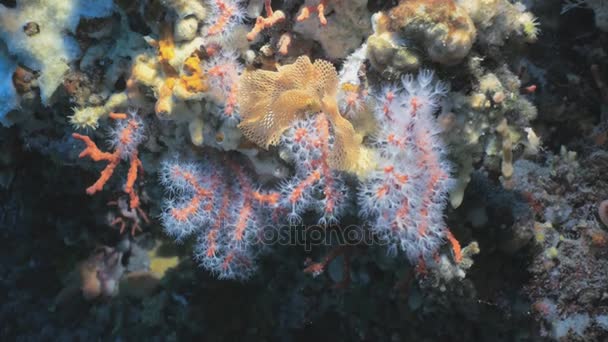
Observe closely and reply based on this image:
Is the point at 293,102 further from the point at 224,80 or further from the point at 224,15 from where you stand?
the point at 224,15

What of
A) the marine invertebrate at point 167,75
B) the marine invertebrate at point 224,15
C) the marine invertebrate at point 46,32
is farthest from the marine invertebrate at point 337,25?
the marine invertebrate at point 46,32

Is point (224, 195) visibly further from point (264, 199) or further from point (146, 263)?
point (146, 263)

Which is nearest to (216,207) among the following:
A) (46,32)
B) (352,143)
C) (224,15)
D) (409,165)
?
(352,143)

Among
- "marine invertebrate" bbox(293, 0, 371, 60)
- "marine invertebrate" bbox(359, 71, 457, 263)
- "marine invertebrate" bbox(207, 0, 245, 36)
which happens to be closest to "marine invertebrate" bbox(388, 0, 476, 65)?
"marine invertebrate" bbox(359, 71, 457, 263)

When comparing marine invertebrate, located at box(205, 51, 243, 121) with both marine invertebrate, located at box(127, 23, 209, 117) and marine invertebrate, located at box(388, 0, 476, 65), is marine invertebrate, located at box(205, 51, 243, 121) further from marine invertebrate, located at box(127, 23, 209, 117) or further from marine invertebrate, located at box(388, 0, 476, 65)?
marine invertebrate, located at box(388, 0, 476, 65)

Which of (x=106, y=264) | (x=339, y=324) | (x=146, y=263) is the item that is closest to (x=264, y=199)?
(x=339, y=324)

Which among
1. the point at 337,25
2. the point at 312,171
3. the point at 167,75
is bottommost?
the point at 312,171
